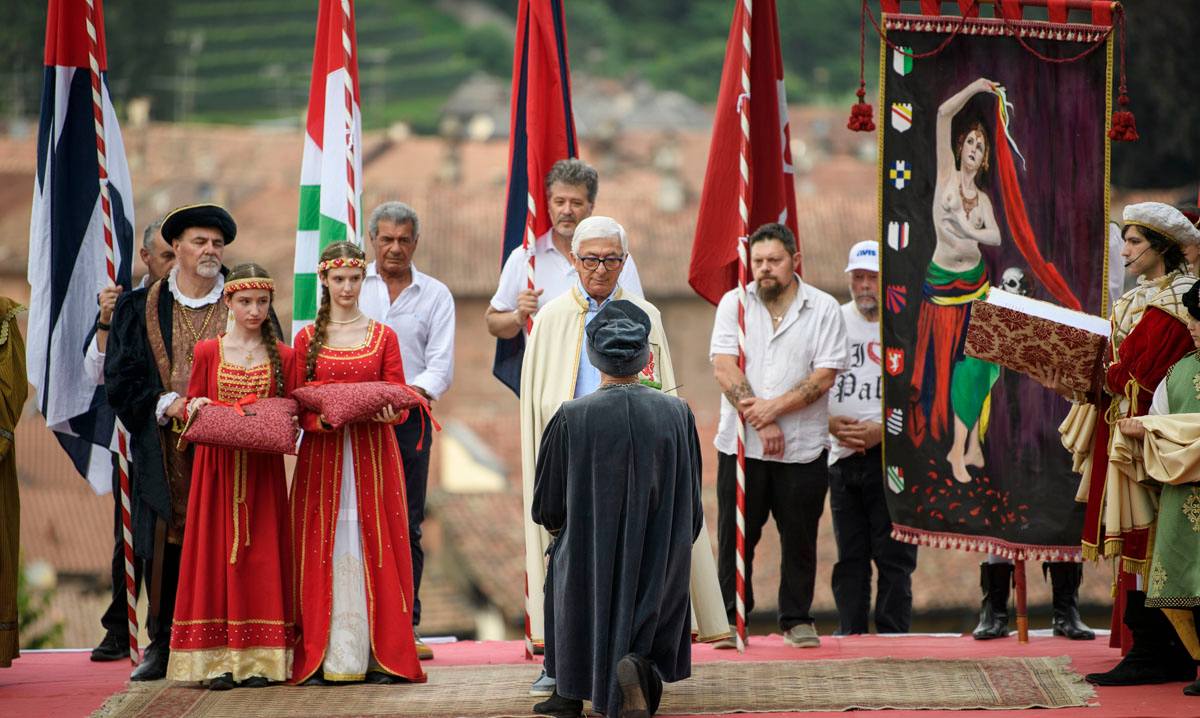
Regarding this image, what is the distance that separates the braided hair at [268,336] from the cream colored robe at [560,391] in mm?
1054

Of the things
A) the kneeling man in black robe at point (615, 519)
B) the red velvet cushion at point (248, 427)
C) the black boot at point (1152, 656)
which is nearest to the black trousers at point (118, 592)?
the red velvet cushion at point (248, 427)

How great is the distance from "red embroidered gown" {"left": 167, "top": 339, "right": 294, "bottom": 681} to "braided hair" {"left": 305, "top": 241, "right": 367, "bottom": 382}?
0.56ft

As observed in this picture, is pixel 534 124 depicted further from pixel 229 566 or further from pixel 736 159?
pixel 229 566

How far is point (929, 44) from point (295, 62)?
232ft

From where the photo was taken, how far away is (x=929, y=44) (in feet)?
27.7

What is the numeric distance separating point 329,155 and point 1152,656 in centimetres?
463

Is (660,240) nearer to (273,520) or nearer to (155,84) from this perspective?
(155,84)

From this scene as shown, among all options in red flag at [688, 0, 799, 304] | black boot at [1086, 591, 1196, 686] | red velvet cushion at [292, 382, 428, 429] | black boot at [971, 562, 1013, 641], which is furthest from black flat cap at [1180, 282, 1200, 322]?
red velvet cushion at [292, 382, 428, 429]

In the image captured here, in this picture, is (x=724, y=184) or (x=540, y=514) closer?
(x=540, y=514)

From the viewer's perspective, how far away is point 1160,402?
709cm

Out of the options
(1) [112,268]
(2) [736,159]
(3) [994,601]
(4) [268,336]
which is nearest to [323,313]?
(4) [268,336]

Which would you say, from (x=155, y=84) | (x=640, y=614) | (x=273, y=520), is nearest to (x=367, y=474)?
(x=273, y=520)

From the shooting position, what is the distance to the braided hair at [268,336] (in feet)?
24.3

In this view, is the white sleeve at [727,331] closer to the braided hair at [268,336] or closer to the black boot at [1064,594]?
the black boot at [1064,594]
